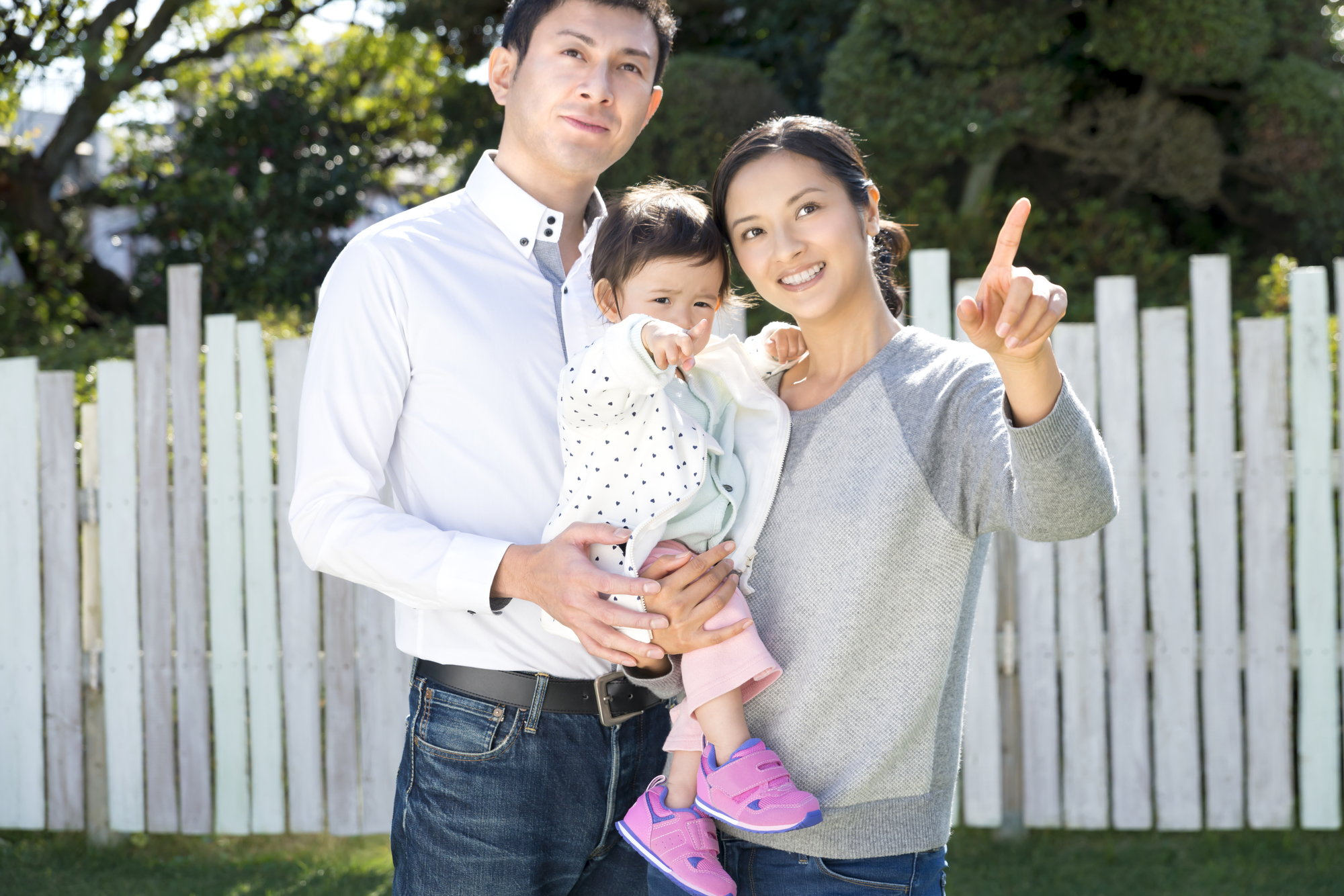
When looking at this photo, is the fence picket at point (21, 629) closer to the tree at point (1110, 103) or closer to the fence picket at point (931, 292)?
the fence picket at point (931, 292)

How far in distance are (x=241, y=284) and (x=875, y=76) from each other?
502cm

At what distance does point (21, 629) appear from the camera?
4.20 meters

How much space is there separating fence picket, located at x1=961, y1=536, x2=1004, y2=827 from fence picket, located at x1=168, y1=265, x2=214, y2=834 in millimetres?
2816

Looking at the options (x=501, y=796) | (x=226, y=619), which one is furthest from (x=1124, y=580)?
(x=226, y=619)

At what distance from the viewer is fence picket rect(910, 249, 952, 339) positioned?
3.92 metres

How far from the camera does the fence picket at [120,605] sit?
417cm

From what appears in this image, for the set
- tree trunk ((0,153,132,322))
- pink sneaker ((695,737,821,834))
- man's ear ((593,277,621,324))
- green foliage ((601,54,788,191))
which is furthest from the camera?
tree trunk ((0,153,132,322))

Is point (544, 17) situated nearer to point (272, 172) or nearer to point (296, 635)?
point (296, 635)

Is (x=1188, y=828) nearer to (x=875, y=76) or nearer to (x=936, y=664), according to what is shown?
(x=936, y=664)

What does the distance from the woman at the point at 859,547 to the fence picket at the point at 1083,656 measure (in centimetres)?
225

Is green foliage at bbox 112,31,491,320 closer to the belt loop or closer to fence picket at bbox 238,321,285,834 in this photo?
fence picket at bbox 238,321,285,834

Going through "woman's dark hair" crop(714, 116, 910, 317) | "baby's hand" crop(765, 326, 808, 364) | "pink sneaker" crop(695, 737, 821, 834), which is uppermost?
"woman's dark hair" crop(714, 116, 910, 317)

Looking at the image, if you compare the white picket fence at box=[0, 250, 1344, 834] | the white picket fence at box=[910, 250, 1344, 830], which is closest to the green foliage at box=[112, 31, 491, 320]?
the white picket fence at box=[0, 250, 1344, 834]

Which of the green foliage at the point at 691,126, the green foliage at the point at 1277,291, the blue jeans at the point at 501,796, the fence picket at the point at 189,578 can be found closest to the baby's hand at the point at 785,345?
the blue jeans at the point at 501,796
